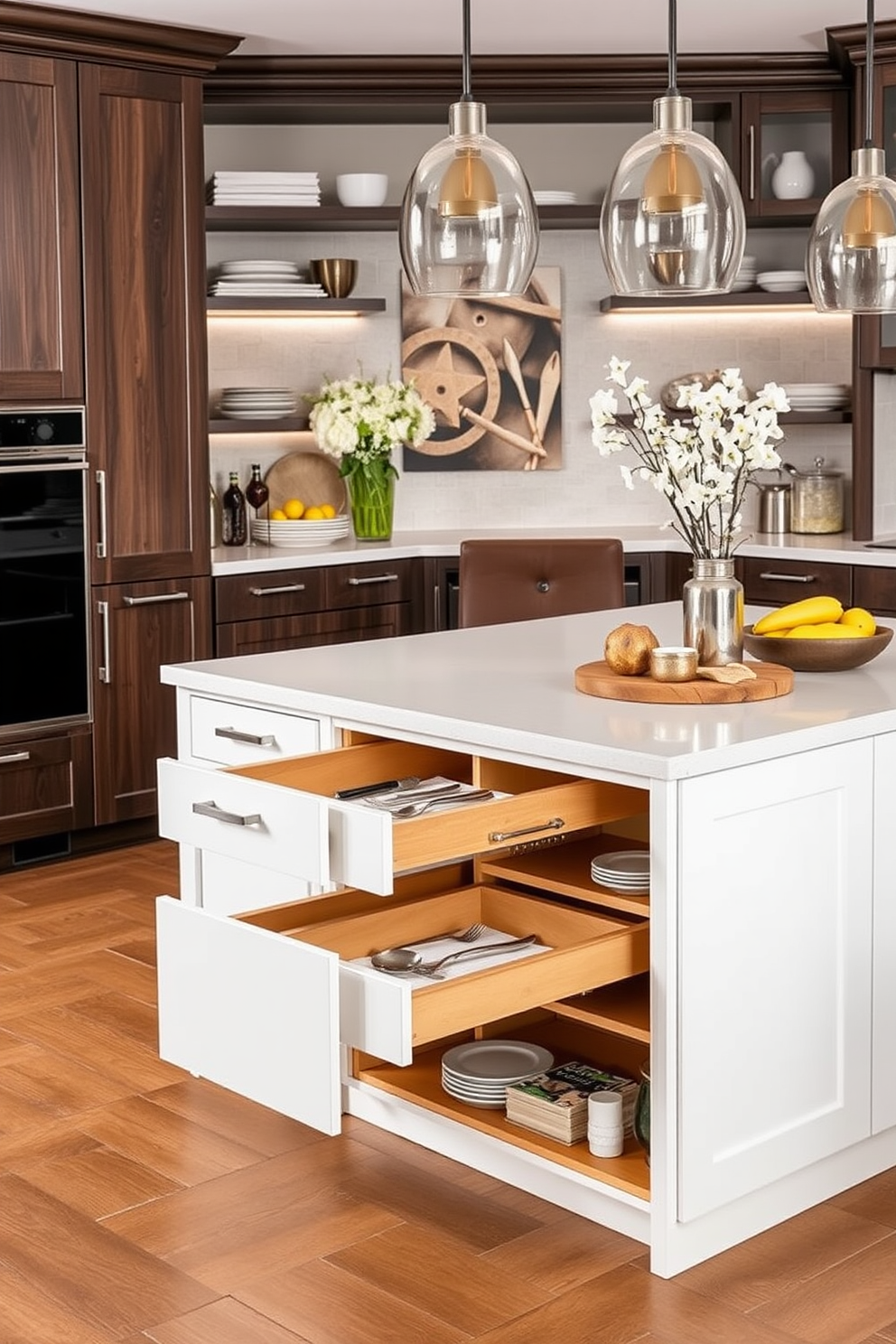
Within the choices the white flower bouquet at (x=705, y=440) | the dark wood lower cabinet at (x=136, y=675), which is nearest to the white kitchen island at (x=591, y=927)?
the white flower bouquet at (x=705, y=440)

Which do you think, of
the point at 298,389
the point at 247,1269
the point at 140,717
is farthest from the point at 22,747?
the point at 247,1269

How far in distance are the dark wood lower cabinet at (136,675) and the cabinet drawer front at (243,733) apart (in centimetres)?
181

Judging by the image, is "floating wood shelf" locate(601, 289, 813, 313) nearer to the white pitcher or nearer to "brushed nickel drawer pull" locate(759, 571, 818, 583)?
the white pitcher

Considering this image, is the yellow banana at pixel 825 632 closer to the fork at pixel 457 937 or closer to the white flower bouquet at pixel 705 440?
the white flower bouquet at pixel 705 440

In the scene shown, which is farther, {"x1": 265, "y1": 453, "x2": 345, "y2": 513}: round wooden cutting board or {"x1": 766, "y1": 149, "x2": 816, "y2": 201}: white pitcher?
{"x1": 265, "y1": 453, "x2": 345, "y2": 513}: round wooden cutting board

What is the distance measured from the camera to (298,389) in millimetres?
5797

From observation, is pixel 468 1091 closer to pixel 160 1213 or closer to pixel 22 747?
pixel 160 1213

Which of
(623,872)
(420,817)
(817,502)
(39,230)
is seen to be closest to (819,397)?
(817,502)

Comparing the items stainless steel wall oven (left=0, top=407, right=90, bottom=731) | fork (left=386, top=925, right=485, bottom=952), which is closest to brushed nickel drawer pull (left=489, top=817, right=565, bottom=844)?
fork (left=386, top=925, right=485, bottom=952)

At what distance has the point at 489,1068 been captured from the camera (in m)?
2.81

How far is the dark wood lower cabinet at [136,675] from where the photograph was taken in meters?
4.85

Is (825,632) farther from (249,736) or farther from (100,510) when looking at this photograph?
(100,510)

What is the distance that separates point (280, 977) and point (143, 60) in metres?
3.37

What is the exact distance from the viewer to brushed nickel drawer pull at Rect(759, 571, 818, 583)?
5.13 meters
